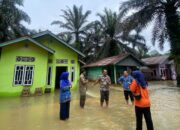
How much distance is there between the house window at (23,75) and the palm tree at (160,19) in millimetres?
9943

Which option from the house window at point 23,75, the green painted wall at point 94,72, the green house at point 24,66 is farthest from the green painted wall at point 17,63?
the green painted wall at point 94,72

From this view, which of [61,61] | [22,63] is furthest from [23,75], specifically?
[61,61]

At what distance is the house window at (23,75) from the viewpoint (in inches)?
468

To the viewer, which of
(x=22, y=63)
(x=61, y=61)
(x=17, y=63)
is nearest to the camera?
(x=17, y=63)

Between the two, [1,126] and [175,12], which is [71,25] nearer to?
[175,12]

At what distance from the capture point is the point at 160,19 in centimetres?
1734

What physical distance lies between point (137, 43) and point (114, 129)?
22410mm

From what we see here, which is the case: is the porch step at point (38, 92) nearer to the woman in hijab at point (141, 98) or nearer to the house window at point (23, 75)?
the house window at point (23, 75)

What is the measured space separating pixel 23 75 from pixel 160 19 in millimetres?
14137

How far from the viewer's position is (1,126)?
5.47 m

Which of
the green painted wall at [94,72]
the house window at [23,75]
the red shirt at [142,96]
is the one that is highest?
the green painted wall at [94,72]

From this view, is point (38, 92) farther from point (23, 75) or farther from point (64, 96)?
point (64, 96)

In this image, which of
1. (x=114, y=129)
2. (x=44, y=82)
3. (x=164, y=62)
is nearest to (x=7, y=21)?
(x=44, y=82)

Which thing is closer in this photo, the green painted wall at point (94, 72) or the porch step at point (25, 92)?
the porch step at point (25, 92)
